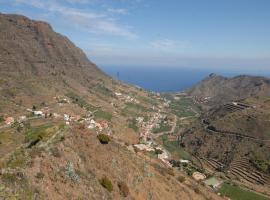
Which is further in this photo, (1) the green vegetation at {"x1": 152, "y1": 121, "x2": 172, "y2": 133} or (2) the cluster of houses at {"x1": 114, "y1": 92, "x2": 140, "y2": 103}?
(2) the cluster of houses at {"x1": 114, "y1": 92, "x2": 140, "y2": 103}

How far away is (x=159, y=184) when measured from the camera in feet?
113

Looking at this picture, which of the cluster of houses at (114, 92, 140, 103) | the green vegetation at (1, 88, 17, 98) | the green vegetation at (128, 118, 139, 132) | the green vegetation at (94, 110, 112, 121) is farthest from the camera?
the cluster of houses at (114, 92, 140, 103)

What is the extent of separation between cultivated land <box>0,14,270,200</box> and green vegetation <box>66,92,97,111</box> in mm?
705

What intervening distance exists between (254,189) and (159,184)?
53361 millimetres

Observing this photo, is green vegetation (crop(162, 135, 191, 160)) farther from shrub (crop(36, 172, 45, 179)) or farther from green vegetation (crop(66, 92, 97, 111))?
shrub (crop(36, 172, 45, 179))

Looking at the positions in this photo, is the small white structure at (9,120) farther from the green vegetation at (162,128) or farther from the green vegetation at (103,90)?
the green vegetation at (103,90)

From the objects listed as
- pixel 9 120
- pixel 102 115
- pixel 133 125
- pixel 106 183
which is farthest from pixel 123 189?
pixel 133 125

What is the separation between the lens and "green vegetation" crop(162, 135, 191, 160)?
344 feet

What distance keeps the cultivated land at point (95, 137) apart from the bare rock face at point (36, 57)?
0.64 m

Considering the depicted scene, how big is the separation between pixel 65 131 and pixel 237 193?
2221 inches

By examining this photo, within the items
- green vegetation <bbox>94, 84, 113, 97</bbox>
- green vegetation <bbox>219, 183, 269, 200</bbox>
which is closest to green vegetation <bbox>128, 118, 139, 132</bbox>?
green vegetation <bbox>94, 84, 113, 97</bbox>

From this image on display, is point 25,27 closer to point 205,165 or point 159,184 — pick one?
point 205,165

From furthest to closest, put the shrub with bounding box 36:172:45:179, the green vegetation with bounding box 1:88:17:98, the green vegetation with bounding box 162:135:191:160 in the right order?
the green vegetation with bounding box 162:135:191:160, the green vegetation with bounding box 1:88:17:98, the shrub with bounding box 36:172:45:179

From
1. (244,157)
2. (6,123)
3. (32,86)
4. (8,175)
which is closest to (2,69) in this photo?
(32,86)
